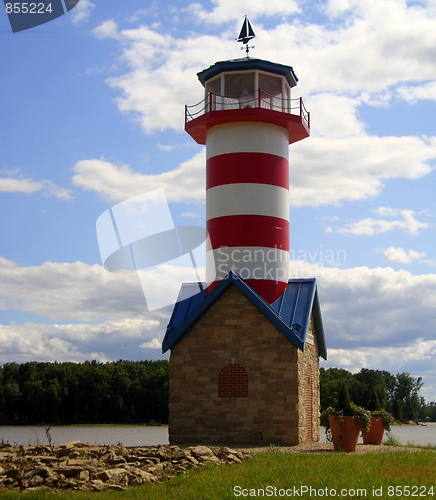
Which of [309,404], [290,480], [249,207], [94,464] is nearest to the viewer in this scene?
[290,480]

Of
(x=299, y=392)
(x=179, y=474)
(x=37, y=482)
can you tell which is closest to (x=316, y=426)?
(x=299, y=392)

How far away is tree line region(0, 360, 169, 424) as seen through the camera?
178ft

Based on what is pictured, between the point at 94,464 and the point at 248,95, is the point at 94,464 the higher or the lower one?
the lower one

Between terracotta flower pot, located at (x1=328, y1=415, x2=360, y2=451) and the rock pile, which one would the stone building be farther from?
the rock pile

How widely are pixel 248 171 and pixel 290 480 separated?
1103 centimetres

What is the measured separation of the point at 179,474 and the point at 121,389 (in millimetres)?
45438

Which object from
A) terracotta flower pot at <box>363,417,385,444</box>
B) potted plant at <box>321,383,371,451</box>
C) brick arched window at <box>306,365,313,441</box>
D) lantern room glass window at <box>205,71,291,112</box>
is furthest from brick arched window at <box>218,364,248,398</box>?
lantern room glass window at <box>205,71,291,112</box>

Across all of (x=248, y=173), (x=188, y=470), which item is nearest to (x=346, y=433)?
(x=188, y=470)

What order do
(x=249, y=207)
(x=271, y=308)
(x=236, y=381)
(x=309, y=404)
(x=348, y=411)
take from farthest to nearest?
(x=249, y=207) → (x=309, y=404) → (x=271, y=308) → (x=236, y=381) → (x=348, y=411)

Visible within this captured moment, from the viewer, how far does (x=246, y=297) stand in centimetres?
1820

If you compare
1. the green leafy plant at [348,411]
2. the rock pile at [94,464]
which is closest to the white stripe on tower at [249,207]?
the green leafy plant at [348,411]

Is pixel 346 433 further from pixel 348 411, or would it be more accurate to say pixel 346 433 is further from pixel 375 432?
pixel 375 432

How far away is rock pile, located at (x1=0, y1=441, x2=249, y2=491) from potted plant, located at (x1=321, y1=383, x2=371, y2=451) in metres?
3.21

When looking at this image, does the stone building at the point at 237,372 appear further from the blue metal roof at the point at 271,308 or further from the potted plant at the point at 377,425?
the potted plant at the point at 377,425
